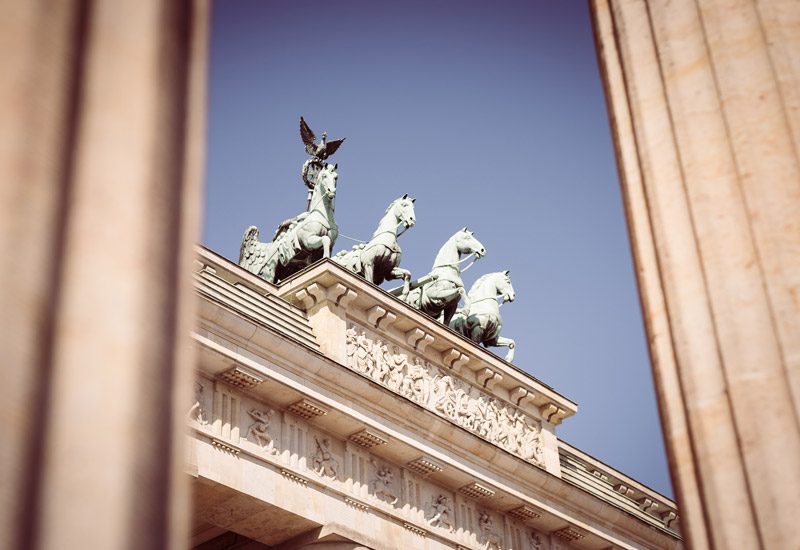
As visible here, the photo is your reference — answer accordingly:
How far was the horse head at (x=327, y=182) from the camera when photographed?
29.0m

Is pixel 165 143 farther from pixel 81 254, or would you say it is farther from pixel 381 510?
pixel 381 510

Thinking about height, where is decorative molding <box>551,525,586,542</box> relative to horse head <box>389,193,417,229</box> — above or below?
below

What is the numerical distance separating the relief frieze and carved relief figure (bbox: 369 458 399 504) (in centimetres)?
154

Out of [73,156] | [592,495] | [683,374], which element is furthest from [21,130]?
[592,495]

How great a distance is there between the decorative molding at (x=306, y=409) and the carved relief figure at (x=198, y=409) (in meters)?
2.04

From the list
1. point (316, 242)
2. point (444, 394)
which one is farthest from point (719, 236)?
point (316, 242)

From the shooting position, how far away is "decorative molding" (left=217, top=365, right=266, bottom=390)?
20750 mm

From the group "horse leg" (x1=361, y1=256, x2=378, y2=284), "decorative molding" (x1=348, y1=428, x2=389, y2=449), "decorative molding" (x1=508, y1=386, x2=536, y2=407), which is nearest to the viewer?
"decorative molding" (x1=348, y1=428, x2=389, y2=449)

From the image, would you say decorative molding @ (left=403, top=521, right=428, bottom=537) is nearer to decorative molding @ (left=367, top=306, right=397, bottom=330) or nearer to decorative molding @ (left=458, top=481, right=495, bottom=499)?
decorative molding @ (left=458, top=481, right=495, bottom=499)

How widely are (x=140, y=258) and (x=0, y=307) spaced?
0.48 meters

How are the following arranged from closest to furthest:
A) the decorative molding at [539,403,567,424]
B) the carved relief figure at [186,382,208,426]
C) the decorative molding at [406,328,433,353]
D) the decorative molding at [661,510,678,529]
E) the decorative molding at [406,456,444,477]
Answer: the carved relief figure at [186,382,208,426]
the decorative molding at [406,456,444,477]
the decorative molding at [406,328,433,353]
the decorative molding at [539,403,567,424]
the decorative molding at [661,510,678,529]

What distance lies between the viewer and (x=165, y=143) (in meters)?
3.94

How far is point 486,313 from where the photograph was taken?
102 feet

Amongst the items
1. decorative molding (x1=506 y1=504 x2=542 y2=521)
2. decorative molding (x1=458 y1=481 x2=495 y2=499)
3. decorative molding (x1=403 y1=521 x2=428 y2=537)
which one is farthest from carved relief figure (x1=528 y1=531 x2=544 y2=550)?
decorative molding (x1=403 y1=521 x2=428 y2=537)
